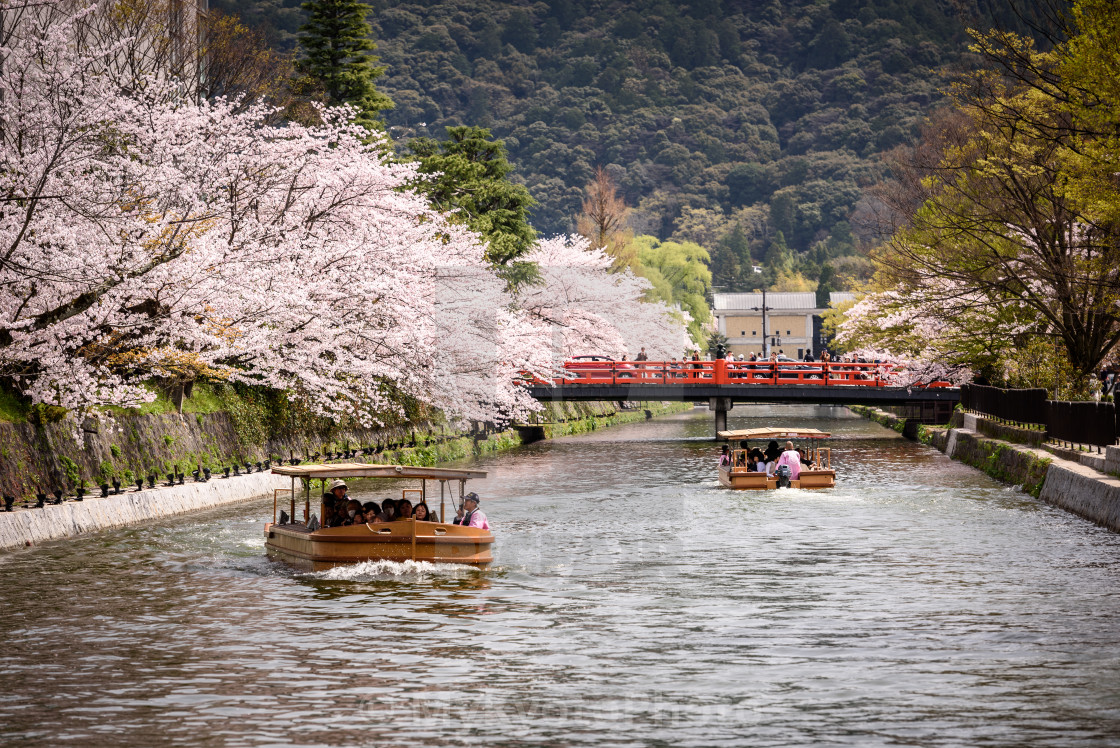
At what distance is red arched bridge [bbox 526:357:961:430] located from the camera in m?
63.5

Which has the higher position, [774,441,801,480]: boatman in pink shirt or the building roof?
the building roof

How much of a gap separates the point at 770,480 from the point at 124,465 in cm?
1915

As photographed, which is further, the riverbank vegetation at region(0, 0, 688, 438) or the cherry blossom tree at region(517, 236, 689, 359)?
the cherry blossom tree at region(517, 236, 689, 359)

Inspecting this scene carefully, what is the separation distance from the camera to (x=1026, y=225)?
4328cm

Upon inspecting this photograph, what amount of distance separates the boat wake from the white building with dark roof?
142 metres

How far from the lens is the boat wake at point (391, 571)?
78.0ft

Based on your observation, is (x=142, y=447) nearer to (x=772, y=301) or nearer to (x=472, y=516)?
(x=472, y=516)

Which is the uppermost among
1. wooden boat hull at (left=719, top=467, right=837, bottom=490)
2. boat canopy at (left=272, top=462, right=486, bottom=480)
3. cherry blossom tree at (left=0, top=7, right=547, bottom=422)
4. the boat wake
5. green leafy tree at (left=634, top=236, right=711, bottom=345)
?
green leafy tree at (left=634, top=236, right=711, bottom=345)

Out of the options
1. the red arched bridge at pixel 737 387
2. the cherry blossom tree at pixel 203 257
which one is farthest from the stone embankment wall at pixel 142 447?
the red arched bridge at pixel 737 387

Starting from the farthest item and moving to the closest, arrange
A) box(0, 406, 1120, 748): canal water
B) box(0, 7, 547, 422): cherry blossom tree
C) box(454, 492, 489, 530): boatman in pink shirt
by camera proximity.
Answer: box(0, 7, 547, 422): cherry blossom tree, box(454, 492, 489, 530): boatman in pink shirt, box(0, 406, 1120, 748): canal water

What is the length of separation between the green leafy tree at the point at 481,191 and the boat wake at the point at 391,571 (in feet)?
131

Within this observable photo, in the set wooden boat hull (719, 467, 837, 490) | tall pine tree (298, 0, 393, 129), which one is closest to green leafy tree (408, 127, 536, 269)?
tall pine tree (298, 0, 393, 129)

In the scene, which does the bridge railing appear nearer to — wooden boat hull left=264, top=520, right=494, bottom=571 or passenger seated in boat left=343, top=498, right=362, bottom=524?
passenger seated in boat left=343, top=498, right=362, bottom=524

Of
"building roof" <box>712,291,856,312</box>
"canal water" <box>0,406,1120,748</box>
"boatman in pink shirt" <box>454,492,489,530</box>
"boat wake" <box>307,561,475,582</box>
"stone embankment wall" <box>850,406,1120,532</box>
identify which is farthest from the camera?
"building roof" <box>712,291,856,312</box>
